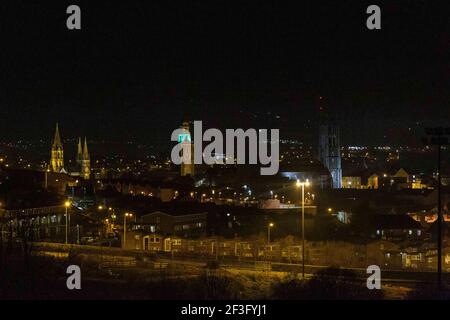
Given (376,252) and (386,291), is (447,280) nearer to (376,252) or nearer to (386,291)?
(386,291)

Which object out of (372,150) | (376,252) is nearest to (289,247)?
(376,252)

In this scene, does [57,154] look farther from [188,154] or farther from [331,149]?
[331,149]

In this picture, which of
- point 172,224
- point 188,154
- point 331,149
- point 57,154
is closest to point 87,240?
point 172,224

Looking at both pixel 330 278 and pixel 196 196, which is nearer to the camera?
pixel 330 278

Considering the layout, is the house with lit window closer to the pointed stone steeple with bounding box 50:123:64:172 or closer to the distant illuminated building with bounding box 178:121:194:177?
the distant illuminated building with bounding box 178:121:194:177

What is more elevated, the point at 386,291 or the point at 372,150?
the point at 372,150
